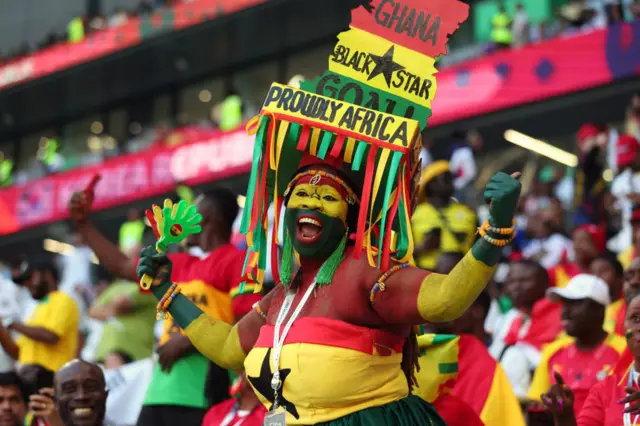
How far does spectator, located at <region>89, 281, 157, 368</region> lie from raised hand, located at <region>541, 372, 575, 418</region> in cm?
350

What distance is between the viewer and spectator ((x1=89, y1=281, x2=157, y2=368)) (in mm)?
7254

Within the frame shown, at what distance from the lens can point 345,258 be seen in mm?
3910

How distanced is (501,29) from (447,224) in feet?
24.0

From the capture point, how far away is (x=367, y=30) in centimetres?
418

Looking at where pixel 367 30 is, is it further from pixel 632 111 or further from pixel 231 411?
pixel 632 111

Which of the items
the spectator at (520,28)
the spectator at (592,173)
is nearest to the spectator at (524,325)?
the spectator at (592,173)

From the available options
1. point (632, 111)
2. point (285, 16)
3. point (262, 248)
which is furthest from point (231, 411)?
point (285, 16)

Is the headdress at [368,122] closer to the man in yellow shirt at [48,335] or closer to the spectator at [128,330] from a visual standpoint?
the spectator at [128,330]

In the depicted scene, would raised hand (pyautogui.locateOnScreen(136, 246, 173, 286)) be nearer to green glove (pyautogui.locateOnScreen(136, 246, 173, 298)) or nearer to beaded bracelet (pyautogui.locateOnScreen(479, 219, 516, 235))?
green glove (pyautogui.locateOnScreen(136, 246, 173, 298))

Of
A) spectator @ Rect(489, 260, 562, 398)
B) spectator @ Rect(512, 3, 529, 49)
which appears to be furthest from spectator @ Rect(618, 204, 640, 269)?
spectator @ Rect(512, 3, 529, 49)

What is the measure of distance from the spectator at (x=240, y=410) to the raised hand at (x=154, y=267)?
1179mm

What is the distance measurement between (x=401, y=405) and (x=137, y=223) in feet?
34.8

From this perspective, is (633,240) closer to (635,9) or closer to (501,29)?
(635,9)

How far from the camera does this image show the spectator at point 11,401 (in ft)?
19.2
